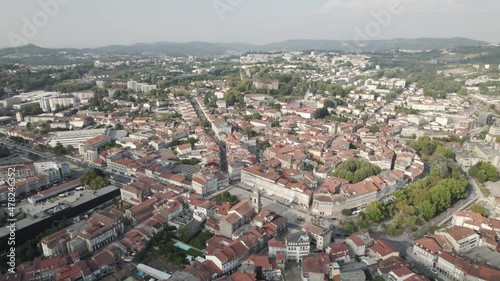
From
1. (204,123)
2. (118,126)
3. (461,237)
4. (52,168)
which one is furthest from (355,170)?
(118,126)

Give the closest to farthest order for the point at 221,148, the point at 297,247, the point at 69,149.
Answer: the point at 297,247, the point at 69,149, the point at 221,148

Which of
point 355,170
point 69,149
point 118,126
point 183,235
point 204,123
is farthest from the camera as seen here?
Result: point 204,123

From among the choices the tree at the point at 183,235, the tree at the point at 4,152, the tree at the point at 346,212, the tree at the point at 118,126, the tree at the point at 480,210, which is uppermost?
the tree at the point at 4,152

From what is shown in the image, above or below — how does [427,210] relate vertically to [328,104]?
below

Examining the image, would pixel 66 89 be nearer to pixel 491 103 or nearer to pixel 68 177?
pixel 68 177

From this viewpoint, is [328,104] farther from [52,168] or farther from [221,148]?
[52,168]

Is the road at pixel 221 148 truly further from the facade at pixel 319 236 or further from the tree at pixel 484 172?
the tree at pixel 484 172

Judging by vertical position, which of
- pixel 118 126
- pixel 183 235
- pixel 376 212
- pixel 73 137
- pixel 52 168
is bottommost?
pixel 376 212

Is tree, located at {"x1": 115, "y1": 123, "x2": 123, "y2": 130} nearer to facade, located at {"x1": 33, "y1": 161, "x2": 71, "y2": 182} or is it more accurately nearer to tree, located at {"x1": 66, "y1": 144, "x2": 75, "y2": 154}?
tree, located at {"x1": 66, "y1": 144, "x2": 75, "y2": 154}

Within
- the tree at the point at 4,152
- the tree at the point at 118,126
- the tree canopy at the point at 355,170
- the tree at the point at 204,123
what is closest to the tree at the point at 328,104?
the tree at the point at 204,123

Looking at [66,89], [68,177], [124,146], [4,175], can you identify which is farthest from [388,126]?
[66,89]

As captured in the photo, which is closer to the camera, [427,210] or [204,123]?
[427,210]
